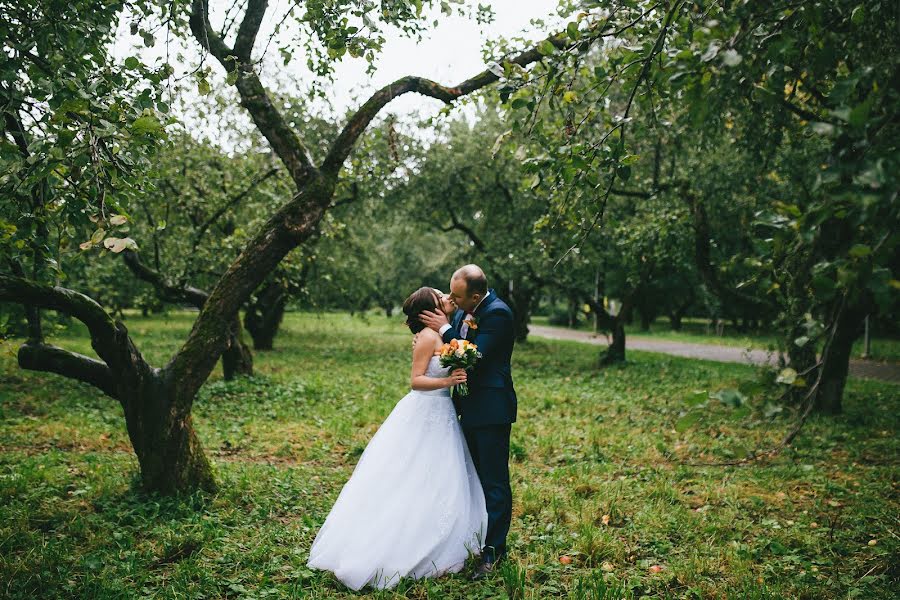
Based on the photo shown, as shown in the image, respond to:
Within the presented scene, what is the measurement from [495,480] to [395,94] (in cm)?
443

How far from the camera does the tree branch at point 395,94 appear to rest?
21.5 ft

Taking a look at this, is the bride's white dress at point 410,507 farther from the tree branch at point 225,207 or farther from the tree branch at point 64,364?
the tree branch at point 225,207

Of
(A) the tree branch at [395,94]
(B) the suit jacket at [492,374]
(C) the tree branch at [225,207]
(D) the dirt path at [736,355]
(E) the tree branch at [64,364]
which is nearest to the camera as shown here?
(B) the suit jacket at [492,374]

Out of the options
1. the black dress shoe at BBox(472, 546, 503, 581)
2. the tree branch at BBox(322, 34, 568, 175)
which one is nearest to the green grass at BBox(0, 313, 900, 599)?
the black dress shoe at BBox(472, 546, 503, 581)

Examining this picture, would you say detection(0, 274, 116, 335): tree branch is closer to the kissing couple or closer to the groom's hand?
the kissing couple

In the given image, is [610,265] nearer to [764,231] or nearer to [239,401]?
[239,401]

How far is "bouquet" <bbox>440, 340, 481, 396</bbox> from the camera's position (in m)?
4.45

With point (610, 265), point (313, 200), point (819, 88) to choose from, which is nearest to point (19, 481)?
point (313, 200)

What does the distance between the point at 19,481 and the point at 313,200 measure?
4.28m

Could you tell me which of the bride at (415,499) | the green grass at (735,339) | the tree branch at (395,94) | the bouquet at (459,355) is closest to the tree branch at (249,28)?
the tree branch at (395,94)

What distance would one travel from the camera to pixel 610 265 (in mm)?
20141

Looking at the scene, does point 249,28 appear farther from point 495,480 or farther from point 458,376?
point 495,480

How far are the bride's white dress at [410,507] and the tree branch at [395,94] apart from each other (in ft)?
9.72

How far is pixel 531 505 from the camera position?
6098mm
